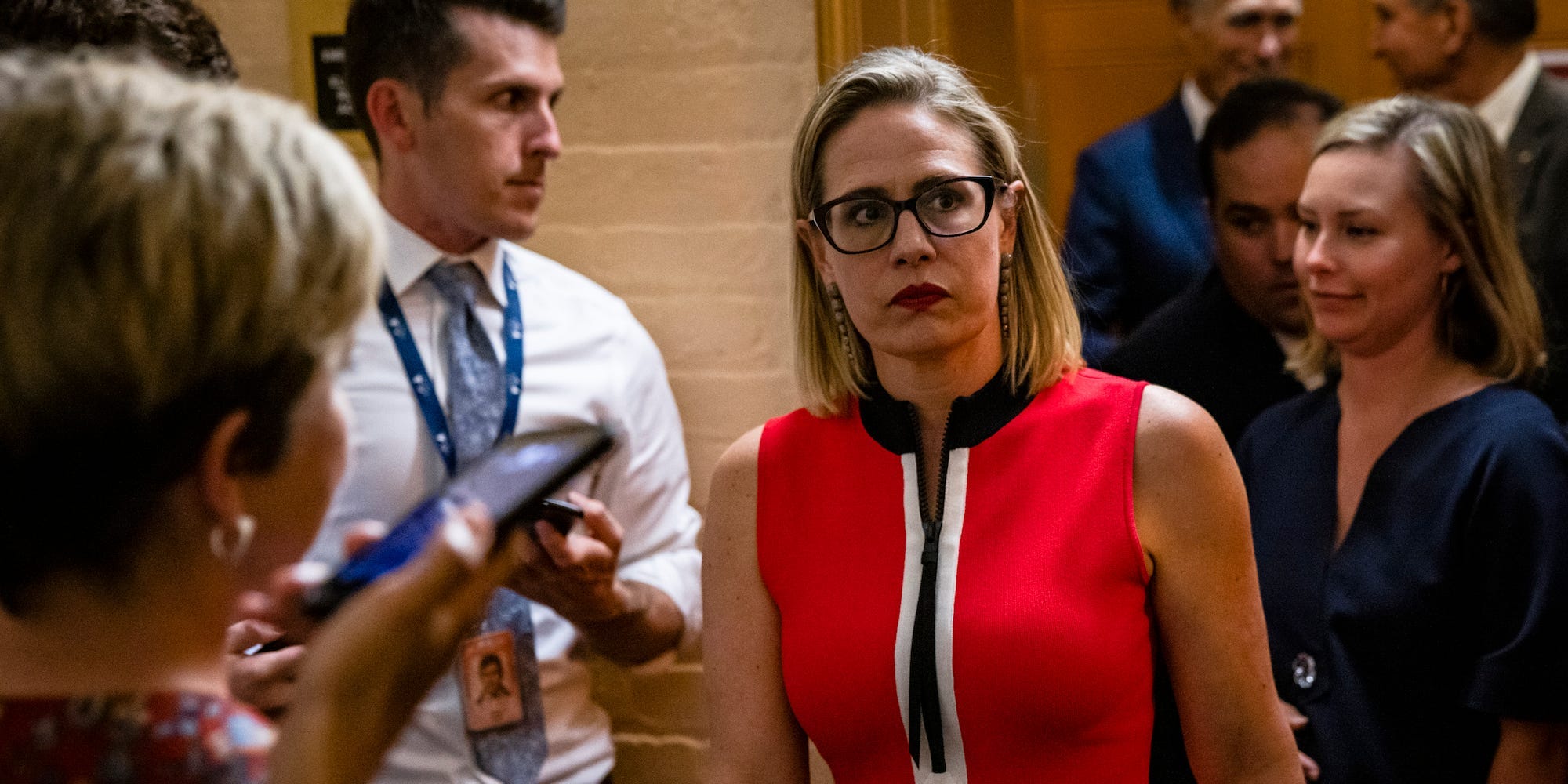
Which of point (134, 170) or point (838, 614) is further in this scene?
point (838, 614)

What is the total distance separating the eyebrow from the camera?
4.93 feet

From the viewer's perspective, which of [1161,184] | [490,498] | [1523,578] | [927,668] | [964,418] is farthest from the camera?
[1161,184]

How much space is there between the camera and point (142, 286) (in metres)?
0.73

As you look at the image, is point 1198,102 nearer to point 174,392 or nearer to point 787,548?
point 787,548

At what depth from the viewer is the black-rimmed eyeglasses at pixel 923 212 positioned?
4.91 ft

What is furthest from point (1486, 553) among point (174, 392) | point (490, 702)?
point (174, 392)

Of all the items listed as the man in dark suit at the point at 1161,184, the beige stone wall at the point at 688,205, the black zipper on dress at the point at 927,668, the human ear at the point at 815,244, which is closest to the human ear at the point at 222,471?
the black zipper on dress at the point at 927,668

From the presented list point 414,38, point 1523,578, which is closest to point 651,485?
point 414,38

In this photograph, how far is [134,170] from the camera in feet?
2.45

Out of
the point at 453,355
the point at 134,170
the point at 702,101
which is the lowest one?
the point at 453,355

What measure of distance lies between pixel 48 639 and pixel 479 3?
143 cm

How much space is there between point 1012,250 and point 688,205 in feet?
2.77

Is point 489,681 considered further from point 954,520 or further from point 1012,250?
point 1012,250

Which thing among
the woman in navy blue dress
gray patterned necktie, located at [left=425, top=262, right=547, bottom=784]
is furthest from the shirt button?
gray patterned necktie, located at [left=425, top=262, right=547, bottom=784]
